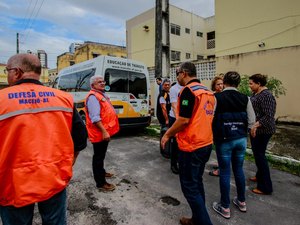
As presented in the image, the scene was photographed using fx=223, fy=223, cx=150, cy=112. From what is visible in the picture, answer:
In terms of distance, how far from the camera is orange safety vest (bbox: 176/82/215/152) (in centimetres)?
223

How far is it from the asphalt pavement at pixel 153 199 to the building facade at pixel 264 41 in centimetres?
589

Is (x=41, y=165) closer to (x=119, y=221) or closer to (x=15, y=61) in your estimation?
(x=15, y=61)

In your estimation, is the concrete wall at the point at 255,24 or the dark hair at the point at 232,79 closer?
the dark hair at the point at 232,79

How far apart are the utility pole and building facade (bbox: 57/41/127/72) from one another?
2043 centimetres

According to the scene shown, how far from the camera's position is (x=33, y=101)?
55.1 inches

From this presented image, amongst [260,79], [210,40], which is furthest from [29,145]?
[210,40]

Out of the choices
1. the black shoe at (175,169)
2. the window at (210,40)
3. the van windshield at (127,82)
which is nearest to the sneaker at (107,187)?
the black shoe at (175,169)

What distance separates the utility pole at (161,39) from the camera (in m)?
8.43

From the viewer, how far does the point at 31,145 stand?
1377 mm

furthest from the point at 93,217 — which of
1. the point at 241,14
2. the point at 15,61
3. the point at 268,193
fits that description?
the point at 241,14

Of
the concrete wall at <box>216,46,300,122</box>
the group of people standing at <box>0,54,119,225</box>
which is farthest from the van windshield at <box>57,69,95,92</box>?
the concrete wall at <box>216,46,300,122</box>

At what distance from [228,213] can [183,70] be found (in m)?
1.80

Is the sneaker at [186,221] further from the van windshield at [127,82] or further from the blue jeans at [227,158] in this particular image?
the van windshield at [127,82]

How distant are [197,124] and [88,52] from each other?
27.3m
